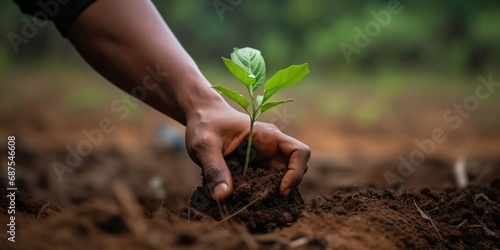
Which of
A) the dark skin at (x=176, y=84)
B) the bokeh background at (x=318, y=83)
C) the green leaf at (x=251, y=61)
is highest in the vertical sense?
the green leaf at (x=251, y=61)

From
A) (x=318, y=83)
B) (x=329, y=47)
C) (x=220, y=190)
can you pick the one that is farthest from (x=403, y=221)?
(x=329, y=47)

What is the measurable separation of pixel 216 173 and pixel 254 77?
1.17ft

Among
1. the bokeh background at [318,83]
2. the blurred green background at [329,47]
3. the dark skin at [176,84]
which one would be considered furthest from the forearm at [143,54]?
the blurred green background at [329,47]

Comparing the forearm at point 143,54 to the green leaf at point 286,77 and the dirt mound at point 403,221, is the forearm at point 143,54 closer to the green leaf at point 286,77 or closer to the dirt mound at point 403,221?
the green leaf at point 286,77

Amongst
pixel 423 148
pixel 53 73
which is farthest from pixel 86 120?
pixel 423 148

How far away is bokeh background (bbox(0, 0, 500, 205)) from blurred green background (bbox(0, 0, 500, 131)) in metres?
0.02

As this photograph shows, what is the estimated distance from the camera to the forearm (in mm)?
1924

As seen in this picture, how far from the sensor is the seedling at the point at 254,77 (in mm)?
1717

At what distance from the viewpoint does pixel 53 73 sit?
9.49 meters

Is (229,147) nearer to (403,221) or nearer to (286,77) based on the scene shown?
(286,77)

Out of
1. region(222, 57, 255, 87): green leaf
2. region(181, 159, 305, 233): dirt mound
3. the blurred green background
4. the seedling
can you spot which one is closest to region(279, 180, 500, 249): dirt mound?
region(181, 159, 305, 233): dirt mound

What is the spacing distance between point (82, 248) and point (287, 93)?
299 inches

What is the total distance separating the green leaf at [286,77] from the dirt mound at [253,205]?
11.7 inches

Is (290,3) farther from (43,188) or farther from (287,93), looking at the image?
(43,188)
